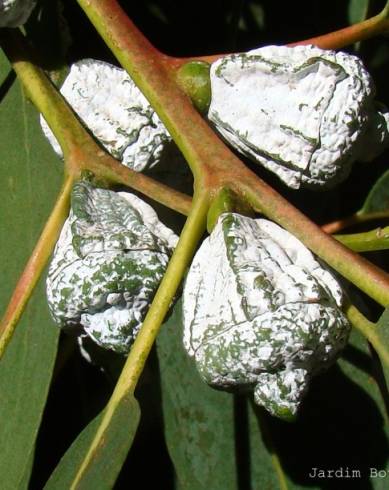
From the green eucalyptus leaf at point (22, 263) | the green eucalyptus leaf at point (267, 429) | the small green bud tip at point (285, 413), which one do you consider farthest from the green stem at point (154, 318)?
the green eucalyptus leaf at point (267, 429)

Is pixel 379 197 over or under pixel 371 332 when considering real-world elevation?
over

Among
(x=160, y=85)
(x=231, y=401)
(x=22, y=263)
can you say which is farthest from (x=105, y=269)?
(x=231, y=401)

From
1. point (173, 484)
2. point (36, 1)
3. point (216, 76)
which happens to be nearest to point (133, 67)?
point (216, 76)

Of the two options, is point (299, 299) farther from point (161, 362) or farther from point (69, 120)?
point (161, 362)

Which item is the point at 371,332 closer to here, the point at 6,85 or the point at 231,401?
the point at 231,401

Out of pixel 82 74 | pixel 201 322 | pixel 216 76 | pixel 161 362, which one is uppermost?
pixel 82 74

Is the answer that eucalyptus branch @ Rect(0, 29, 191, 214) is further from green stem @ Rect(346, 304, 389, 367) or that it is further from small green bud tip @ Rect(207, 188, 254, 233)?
green stem @ Rect(346, 304, 389, 367)

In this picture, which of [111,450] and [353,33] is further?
[353,33]
